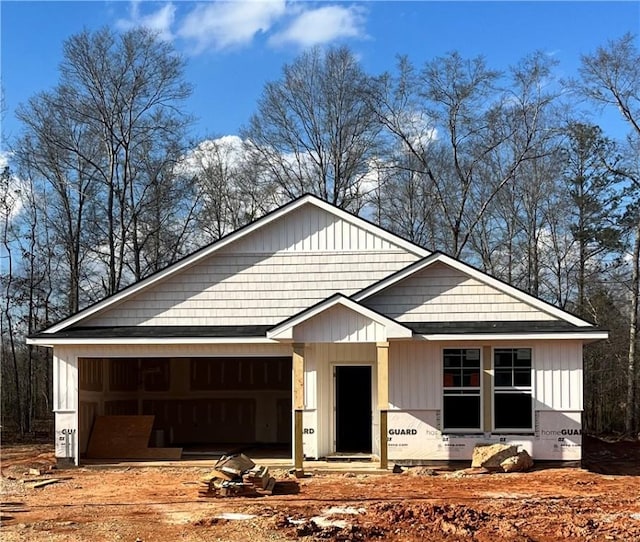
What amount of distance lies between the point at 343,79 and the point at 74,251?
13333mm

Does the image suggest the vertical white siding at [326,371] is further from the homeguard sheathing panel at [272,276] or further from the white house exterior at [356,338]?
the homeguard sheathing panel at [272,276]

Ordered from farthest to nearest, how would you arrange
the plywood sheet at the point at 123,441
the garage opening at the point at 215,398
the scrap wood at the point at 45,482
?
the garage opening at the point at 215,398, the plywood sheet at the point at 123,441, the scrap wood at the point at 45,482

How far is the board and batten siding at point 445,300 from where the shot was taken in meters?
17.3

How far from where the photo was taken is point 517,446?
16.6 m

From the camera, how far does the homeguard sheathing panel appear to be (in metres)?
18.1

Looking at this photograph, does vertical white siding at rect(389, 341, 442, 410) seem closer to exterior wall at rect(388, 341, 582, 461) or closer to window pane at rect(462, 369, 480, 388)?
exterior wall at rect(388, 341, 582, 461)

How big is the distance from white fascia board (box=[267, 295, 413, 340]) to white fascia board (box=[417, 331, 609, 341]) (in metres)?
0.69

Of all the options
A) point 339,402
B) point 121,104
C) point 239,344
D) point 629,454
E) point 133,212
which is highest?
point 121,104

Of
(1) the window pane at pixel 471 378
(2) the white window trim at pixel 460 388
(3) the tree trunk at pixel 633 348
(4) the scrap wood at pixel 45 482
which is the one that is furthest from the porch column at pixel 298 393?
(3) the tree trunk at pixel 633 348

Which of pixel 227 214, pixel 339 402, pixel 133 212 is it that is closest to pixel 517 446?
pixel 339 402

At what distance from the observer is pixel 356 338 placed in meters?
16.3

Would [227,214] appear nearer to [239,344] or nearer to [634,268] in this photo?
[634,268]

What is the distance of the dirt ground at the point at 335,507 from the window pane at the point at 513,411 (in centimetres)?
97

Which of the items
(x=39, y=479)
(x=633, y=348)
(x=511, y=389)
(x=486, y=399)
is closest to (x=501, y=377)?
(x=511, y=389)
